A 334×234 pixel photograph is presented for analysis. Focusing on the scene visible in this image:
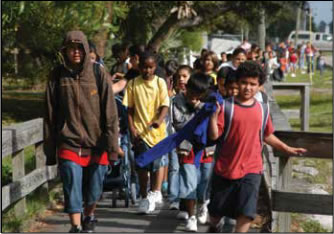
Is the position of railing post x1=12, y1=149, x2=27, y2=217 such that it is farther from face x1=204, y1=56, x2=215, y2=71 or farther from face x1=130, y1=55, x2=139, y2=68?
face x1=204, y1=56, x2=215, y2=71

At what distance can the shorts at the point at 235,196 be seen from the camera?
6199 mm

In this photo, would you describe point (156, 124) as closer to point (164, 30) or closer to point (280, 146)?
point (280, 146)

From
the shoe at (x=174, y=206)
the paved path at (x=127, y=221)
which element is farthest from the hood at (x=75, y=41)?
the shoe at (x=174, y=206)

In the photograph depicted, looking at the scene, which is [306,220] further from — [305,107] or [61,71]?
[305,107]

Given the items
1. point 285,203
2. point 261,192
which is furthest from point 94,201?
point 261,192

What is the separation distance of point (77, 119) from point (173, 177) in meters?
1.94

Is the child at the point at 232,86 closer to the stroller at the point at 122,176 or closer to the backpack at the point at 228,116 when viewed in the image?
the backpack at the point at 228,116

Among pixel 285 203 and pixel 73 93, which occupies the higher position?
pixel 73 93

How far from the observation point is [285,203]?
713 cm

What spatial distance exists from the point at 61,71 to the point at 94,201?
45.8 inches

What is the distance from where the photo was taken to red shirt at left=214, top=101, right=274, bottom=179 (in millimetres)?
6172

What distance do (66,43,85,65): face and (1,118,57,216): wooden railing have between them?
92 cm

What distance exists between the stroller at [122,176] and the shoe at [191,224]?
105 centimetres

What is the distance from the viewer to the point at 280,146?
658cm
